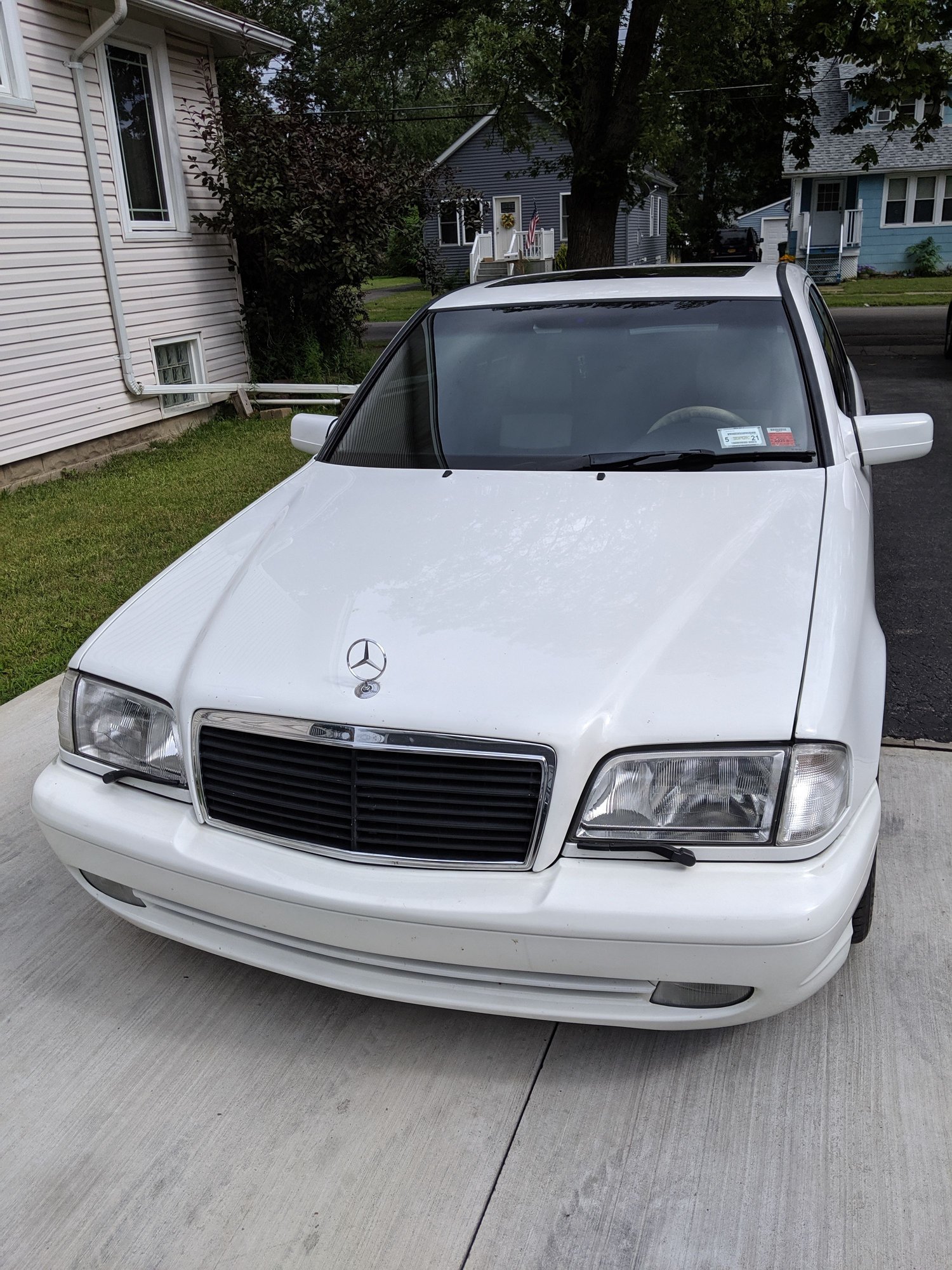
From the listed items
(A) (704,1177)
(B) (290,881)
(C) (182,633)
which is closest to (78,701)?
(C) (182,633)

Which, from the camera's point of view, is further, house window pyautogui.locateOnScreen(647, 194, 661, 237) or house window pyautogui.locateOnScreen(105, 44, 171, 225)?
house window pyautogui.locateOnScreen(647, 194, 661, 237)

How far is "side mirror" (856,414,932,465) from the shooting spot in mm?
3322

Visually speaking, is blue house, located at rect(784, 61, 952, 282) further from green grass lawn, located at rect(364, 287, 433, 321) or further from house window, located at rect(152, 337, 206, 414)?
house window, located at rect(152, 337, 206, 414)

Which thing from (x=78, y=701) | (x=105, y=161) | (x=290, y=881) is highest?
(x=105, y=161)

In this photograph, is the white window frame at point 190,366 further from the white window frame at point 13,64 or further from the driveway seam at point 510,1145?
the driveway seam at point 510,1145

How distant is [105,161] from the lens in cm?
974

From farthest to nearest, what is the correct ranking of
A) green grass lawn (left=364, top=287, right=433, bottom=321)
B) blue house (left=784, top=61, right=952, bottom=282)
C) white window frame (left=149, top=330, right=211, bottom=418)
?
blue house (left=784, top=61, right=952, bottom=282) < green grass lawn (left=364, top=287, right=433, bottom=321) < white window frame (left=149, top=330, right=211, bottom=418)

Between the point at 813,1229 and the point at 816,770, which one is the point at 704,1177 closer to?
the point at 813,1229

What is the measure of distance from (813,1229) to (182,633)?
74.2 inches

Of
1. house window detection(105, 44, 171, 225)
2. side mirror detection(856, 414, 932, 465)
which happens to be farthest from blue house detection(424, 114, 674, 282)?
side mirror detection(856, 414, 932, 465)

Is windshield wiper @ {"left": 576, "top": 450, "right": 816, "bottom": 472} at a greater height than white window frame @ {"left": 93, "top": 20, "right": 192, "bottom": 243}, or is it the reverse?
white window frame @ {"left": 93, "top": 20, "right": 192, "bottom": 243}

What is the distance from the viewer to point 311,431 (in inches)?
157

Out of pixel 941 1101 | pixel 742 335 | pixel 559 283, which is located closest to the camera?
pixel 941 1101

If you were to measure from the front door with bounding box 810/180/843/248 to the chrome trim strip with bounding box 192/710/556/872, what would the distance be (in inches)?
1465
